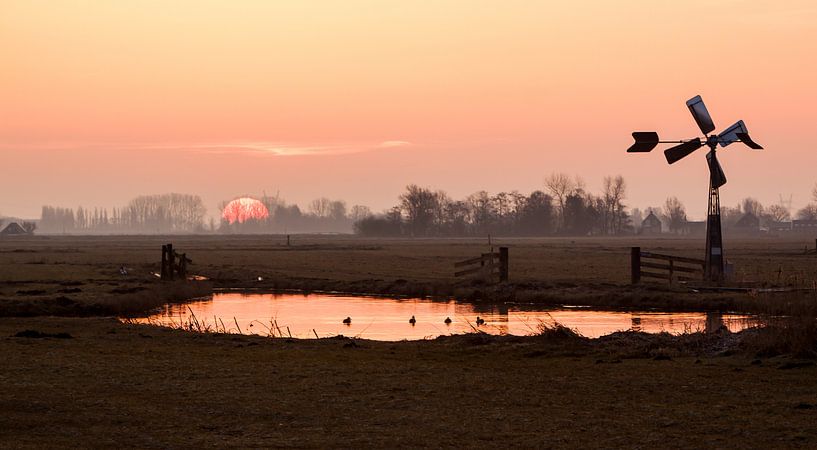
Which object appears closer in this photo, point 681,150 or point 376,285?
point 681,150

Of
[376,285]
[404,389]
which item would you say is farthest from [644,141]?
[404,389]

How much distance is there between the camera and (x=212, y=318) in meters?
37.6

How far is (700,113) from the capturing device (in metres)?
46.6

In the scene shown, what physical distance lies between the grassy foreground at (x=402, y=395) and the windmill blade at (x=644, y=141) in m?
23.4

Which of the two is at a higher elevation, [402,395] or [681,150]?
[681,150]

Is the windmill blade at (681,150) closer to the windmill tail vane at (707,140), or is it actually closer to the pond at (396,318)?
the windmill tail vane at (707,140)

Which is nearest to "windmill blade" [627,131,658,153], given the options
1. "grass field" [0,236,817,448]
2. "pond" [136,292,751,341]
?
"pond" [136,292,751,341]

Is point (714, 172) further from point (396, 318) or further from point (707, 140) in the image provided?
point (396, 318)

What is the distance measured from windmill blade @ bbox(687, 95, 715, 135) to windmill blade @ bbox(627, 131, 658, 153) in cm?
204

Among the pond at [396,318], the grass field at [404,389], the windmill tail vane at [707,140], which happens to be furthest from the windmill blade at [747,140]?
the grass field at [404,389]

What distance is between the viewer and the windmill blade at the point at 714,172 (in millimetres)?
46844

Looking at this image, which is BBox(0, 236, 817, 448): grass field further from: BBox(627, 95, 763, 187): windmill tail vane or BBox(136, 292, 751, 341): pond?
BBox(627, 95, 763, 187): windmill tail vane

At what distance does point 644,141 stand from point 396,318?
56.5 feet

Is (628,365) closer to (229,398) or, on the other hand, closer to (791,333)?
(791,333)
